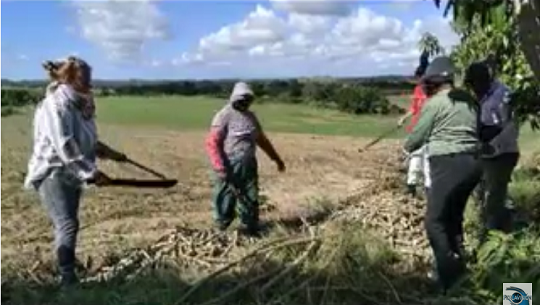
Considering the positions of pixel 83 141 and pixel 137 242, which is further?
pixel 137 242

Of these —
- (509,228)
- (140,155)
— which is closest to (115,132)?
(140,155)

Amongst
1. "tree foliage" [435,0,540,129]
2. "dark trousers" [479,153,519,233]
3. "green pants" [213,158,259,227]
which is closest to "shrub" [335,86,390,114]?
"tree foliage" [435,0,540,129]

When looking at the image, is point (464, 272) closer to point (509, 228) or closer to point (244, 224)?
point (509, 228)

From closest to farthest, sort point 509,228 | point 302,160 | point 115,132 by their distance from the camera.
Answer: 1. point 509,228
2. point 302,160
3. point 115,132

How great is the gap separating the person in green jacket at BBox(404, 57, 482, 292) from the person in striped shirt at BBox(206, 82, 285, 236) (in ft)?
6.40

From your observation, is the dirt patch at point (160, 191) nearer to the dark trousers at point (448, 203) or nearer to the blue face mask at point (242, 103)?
the blue face mask at point (242, 103)

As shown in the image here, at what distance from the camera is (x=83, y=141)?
5.51 m

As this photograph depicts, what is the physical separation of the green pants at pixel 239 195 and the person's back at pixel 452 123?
2.14 metres

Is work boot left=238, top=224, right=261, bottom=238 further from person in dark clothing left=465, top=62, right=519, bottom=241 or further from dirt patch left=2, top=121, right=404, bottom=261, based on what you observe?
person in dark clothing left=465, top=62, right=519, bottom=241

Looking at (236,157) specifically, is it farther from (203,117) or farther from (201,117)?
(201,117)

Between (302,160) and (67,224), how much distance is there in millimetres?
8852

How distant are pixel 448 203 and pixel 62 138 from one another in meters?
2.25

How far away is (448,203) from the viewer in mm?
5418

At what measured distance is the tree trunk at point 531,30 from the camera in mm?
3832
